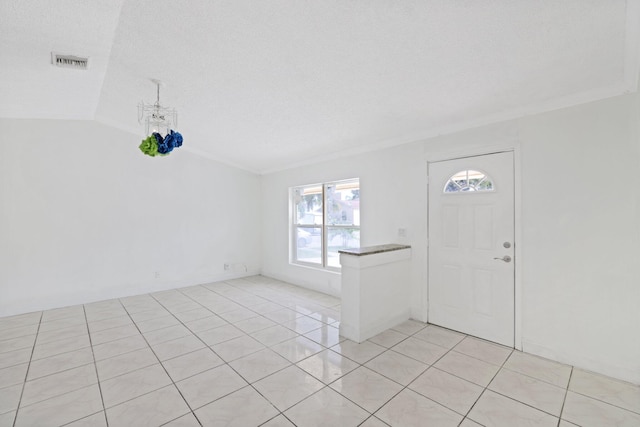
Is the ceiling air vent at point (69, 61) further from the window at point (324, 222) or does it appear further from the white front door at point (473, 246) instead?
the white front door at point (473, 246)

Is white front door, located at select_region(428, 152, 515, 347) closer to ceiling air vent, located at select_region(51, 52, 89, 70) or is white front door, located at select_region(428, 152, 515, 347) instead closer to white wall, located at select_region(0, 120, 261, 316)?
ceiling air vent, located at select_region(51, 52, 89, 70)

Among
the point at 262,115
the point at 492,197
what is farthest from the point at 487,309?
the point at 262,115

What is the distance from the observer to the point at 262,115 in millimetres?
3602

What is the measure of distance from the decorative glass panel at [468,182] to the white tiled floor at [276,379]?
64.6 inches

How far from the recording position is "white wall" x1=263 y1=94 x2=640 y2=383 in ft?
7.54

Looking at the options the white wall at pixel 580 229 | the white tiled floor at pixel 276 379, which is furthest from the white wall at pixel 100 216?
the white wall at pixel 580 229

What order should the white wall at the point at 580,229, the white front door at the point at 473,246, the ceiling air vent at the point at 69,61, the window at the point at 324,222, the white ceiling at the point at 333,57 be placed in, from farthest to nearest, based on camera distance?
1. the window at the point at 324,222
2. the white front door at the point at 473,246
3. the ceiling air vent at the point at 69,61
4. the white wall at the point at 580,229
5. the white ceiling at the point at 333,57

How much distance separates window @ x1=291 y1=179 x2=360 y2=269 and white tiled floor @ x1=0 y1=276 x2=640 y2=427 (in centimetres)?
149

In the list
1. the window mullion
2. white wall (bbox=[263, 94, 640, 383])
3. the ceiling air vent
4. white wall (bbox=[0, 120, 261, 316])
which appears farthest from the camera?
the window mullion

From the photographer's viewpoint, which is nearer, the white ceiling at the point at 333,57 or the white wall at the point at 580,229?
the white ceiling at the point at 333,57

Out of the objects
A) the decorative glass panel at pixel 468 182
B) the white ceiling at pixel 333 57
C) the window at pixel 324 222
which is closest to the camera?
the white ceiling at pixel 333 57

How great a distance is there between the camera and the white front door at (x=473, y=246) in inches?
115

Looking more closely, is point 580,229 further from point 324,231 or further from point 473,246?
point 324,231

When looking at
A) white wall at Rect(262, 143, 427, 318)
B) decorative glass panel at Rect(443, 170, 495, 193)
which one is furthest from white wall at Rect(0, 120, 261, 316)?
decorative glass panel at Rect(443, 170, 495, 193)
